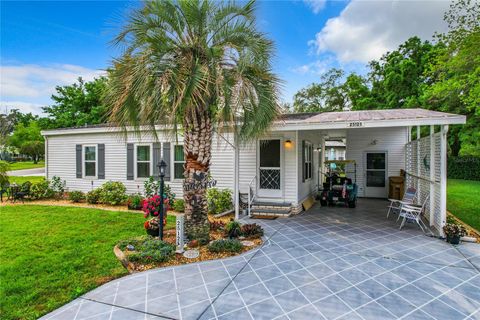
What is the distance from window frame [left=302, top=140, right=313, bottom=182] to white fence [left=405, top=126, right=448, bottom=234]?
3451 mm

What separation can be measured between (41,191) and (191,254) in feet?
32.1

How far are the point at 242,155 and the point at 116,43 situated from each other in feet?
16.9

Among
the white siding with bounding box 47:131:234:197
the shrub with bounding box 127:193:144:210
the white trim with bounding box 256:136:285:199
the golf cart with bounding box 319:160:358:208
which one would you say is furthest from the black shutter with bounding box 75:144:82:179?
the golf cart with bounding box 319:160:358:208

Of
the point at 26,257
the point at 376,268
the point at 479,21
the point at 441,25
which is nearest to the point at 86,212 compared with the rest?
the point at 26,257

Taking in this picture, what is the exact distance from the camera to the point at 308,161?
10016 mm

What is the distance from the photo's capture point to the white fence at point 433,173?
18.3ft

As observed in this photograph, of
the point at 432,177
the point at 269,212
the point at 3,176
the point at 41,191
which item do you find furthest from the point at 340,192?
the point at 3,176

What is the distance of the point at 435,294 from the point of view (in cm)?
336

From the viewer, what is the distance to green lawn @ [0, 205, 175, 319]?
3387 mm

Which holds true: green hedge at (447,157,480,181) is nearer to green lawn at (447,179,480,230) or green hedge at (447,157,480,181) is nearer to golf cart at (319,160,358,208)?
Result: green lawn at (447,179,480,230)

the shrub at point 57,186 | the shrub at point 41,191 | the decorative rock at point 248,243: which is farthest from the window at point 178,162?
the shrub at point 41,191

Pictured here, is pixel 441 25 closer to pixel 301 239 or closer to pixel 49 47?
pixel 301 239

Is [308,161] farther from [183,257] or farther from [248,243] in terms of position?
[183,257]

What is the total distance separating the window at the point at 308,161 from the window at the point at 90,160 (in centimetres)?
877
